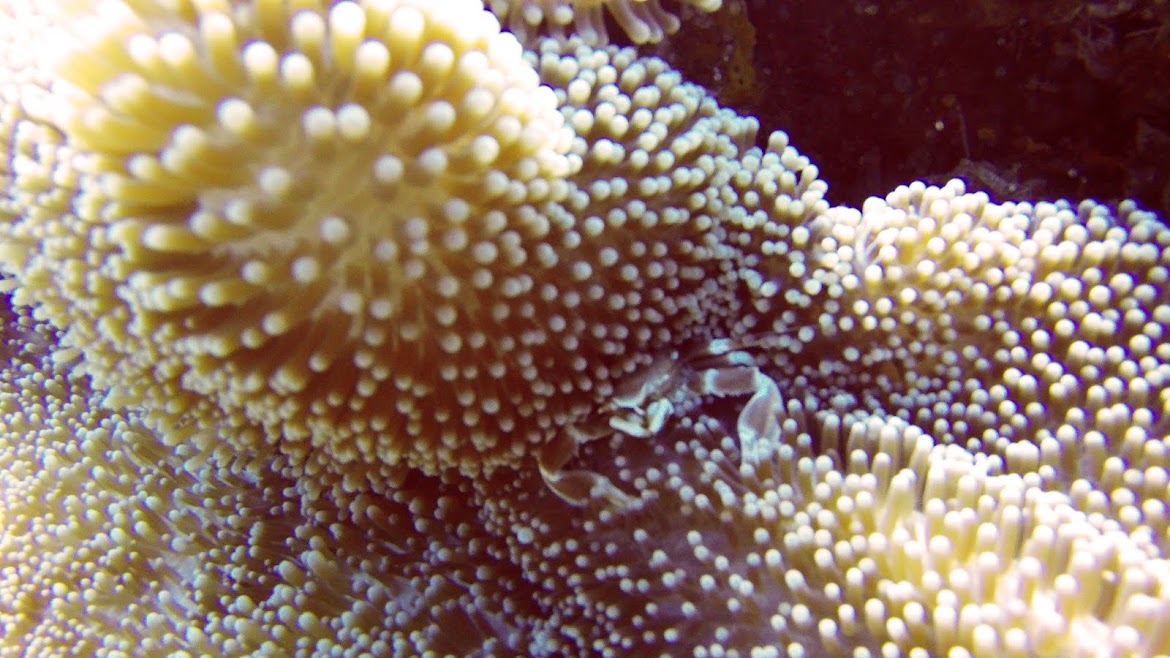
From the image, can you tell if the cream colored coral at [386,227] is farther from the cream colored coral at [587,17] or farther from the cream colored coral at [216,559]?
the cream colored coral at [216,559]

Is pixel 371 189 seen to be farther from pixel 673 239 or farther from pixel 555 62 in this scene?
pixel 673 239

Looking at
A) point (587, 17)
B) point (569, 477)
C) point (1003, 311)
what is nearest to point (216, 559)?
point (569, 477)

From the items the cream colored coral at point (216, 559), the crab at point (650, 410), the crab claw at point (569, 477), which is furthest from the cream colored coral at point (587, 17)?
the cream colored coral at point (216, 559)

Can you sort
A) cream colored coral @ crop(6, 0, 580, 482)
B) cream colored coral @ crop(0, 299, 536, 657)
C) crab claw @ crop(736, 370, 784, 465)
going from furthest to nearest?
cream colored coral @ crop(0, 299, 536, 657), crab claw @ crop(736, 370, 784, 465), cream colored coral @ crop(6, 0, 580, 482)

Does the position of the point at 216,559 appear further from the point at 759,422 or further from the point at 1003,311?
the point at 1003,311

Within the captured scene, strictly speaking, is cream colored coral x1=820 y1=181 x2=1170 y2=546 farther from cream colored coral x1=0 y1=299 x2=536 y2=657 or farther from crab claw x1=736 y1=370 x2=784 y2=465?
cream colored coral x1=0 y1=299 x2=536 y2=657

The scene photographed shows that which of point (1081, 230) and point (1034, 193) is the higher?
point (1034, 193)

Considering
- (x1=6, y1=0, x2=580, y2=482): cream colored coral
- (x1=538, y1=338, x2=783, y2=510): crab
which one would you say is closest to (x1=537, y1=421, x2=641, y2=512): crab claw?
(x1=538, y1=338, x2=783, y2=510): crab

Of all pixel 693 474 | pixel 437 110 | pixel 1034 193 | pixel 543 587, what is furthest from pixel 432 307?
pixel 1034 193

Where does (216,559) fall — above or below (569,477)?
below
